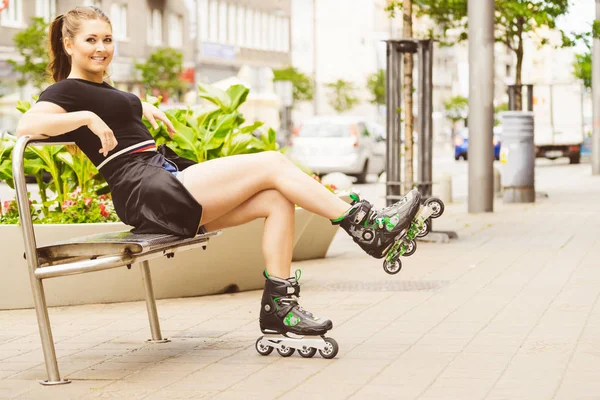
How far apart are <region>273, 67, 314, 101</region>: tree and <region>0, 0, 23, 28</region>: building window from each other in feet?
68.2

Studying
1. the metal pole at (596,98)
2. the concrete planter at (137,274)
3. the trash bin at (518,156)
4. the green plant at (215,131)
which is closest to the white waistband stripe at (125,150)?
the concrete planter at (137,274)

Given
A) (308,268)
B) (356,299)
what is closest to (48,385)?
(356,299)

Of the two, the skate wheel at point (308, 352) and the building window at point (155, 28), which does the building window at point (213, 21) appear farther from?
the skate wheel at point (308, 352)

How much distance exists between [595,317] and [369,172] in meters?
20.6

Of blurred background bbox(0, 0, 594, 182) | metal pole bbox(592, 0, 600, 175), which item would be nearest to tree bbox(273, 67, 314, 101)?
blurred background bbox(0, 0, 594, 182)

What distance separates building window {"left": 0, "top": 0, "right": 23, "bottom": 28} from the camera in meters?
41.0

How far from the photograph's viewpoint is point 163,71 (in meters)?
47.3

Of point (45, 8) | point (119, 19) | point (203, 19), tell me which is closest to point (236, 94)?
point (45, 8)

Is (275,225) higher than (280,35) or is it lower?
lower

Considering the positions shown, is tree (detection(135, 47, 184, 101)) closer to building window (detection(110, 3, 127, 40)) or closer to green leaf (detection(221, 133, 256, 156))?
building window (detection(110, 3, 127, 40))

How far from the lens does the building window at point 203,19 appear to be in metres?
56.3

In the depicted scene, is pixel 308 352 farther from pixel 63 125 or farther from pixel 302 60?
pixel 302 60

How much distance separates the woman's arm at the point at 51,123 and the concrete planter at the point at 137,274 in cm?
220

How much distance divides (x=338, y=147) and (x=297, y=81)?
3550 centimetres
